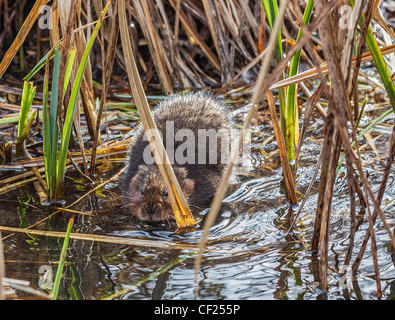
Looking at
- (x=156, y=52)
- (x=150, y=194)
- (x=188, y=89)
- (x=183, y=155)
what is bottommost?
(x=150, y=194)

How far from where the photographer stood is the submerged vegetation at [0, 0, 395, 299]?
91.3 inches

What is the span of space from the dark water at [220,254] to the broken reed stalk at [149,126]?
0.21 metres

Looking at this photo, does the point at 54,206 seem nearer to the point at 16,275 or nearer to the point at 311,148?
the point at 16,275

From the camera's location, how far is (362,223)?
3162 millimetres

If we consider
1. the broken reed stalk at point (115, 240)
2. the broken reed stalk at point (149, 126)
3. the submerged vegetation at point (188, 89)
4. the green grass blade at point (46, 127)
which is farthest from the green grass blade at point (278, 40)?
the green grass blade at point (46, 127)

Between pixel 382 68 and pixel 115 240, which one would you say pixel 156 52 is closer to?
pixel 115 240

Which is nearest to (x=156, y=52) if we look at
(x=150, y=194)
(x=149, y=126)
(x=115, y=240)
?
(x=150, y=194)

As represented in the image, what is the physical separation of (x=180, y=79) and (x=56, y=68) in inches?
105

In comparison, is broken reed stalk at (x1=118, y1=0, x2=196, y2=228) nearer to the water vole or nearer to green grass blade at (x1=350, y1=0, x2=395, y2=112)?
the water vole

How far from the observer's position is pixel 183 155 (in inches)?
166

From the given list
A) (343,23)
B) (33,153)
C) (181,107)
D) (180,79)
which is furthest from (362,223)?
(180,79)

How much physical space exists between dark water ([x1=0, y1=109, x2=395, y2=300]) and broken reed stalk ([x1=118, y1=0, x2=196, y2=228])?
0.69ft

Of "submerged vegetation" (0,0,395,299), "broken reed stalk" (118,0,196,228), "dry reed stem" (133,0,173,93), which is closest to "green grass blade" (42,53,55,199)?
"submerged vegetation" (0,0,395,299)

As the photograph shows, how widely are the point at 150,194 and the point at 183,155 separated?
596mm
